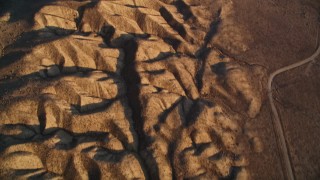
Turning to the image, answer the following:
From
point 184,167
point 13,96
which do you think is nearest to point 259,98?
point 184,167

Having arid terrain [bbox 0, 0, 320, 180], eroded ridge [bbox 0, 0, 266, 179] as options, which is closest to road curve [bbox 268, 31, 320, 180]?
arid terrain [bbox 0, 0, 320, 180]

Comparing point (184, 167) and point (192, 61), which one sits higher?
point (192, 61)

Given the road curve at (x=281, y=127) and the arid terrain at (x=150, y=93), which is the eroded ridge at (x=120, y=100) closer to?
the arid terrain at (x=150, y=93)

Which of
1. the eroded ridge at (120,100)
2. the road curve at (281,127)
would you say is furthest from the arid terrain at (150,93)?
the road curve at (281,127)

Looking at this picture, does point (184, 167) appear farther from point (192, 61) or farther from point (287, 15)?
point (287, 15)

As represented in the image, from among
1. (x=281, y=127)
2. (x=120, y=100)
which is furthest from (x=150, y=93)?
(x=281, y=127)

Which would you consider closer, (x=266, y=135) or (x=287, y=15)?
(x=266, y=135)

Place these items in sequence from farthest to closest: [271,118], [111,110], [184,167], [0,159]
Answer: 1. [271,118]
2. [111,110]
3. [184,167]
4. [0,159]
